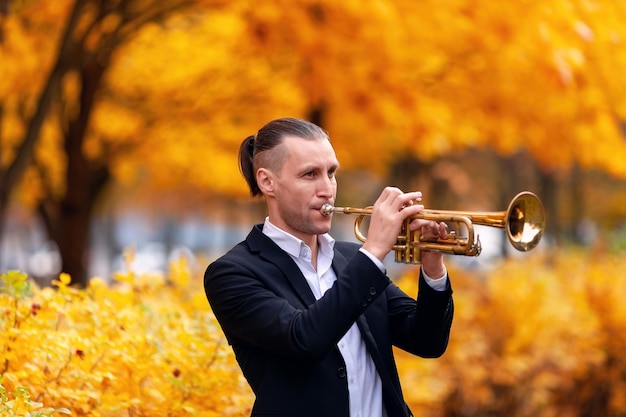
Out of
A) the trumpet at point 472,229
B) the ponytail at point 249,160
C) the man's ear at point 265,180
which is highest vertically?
the ponytail at point 249,160

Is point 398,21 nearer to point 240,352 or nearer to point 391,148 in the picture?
point 240,352

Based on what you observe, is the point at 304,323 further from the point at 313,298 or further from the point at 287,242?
the point at 287,242

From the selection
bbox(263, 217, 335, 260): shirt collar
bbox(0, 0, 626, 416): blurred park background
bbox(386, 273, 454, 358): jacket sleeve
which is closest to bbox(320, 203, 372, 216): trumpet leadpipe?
bbox(263, 217, 335, 260): shirt collar

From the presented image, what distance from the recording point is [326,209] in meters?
2.87

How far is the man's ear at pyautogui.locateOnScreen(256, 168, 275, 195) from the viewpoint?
296 cm

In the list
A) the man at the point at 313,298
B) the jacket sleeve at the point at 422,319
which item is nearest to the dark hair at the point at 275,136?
→ the man at the point at 313,298

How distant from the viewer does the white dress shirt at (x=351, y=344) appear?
2.86m

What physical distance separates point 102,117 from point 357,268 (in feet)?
33.5

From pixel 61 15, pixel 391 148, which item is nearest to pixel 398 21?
pixel 61 15

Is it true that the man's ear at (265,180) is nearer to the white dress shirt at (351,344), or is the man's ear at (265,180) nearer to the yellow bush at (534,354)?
the white dress shirt at (351,344)

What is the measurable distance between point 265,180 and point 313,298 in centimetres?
39

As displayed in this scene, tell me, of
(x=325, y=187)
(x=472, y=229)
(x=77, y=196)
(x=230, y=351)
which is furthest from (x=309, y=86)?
(x=472, y=229)

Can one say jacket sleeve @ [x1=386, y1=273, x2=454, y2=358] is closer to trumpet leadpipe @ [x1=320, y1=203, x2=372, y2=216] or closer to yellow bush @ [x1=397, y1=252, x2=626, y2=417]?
trumpet leadpipe @ [x1=320, y1=203, x2=372, y2=216]

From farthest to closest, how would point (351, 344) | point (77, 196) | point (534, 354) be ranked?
point (77, 196)
point (534, 354)
point (351, 344)
